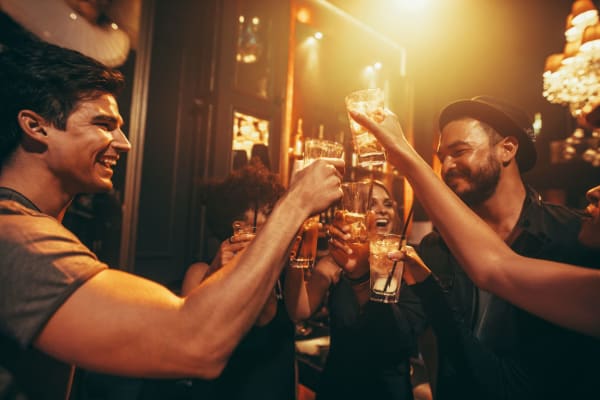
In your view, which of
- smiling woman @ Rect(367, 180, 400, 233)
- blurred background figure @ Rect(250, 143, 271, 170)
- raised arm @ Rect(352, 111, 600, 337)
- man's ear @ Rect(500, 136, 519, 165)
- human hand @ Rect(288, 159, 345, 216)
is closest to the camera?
raised arm @ Rect(352, 111, 600, 337)

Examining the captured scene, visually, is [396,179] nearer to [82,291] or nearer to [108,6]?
[108,6]

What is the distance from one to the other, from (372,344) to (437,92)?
4935 millimetres

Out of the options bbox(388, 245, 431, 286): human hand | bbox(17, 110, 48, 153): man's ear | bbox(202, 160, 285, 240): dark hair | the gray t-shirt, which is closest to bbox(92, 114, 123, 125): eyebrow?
bbox(17, 110, 48, 153): man's ear

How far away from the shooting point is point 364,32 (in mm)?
5316

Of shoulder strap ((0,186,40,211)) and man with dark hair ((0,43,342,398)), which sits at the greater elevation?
shoulder strap ((0,186,40,211))

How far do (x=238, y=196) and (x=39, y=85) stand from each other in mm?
1415

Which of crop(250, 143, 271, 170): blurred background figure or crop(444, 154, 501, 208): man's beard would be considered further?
crop(250, 143, 271, 170): blurred background figure

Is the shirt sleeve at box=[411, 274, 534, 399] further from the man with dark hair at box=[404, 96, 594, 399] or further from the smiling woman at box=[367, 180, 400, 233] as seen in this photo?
the smiling woman at box=[367, 180, 400, 233]

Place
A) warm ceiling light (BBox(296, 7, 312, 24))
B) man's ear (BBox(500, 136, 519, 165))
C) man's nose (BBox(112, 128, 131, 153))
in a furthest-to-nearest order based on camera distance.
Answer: warm ceiling light (BBox(296, 7, 312, 24)) → man's ear (BBox(500, 136, 519, 165)) → man's nose (BBox(112, 128, 131, 153))

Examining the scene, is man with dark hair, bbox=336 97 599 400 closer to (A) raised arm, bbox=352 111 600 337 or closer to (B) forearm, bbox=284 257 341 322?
(A) raised arm, bbox=352 111 600 337

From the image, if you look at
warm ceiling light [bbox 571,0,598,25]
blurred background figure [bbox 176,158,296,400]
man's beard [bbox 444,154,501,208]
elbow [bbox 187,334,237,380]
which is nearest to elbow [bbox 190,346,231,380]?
elbow [bbox 187,334,237,380]

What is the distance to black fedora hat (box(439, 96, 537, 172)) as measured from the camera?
2.19 m

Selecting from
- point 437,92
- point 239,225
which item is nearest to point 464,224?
point 239,225

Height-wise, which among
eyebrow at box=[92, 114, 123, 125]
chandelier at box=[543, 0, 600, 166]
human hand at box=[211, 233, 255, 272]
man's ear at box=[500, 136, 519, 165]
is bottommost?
human hand at box=[211, 233, 255, 272]
